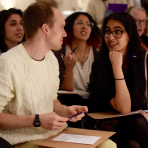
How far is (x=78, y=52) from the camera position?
2873 mm

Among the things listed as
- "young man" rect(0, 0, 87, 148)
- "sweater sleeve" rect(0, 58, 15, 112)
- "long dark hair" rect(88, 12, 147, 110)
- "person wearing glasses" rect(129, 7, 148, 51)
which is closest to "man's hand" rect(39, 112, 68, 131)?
"young man" rect(0, 0, 87, 148)

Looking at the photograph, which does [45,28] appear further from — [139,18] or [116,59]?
[139,18]

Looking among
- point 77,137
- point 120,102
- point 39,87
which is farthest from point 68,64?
point 77,137

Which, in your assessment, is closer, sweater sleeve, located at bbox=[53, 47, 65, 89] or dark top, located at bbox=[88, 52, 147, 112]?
dark top, located at bbox=[88, 52, 147, 112]

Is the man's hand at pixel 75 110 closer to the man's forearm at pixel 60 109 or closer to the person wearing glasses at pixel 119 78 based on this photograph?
the man's forearm at pixel 60 109

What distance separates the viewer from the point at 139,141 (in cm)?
180

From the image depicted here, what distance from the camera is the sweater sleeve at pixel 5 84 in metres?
1.33

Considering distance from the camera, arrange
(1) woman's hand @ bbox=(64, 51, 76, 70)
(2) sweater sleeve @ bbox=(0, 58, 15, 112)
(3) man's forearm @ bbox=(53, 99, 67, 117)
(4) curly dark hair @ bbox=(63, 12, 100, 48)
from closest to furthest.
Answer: (2) sweater sleeve @ bbox=(0, 58, 15, 112), (3) man's forearm @ bbox=(53, 99, 67, 117), (1) woman's hand @ bbox=(64, 51, 76, 70), (4) curly dark hair @ bbox=(63, 12, 100, 48)

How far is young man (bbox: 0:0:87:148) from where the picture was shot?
1.36 metres

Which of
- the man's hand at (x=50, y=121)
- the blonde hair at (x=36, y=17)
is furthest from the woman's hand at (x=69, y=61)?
the man's hand at (x=50, y=121)

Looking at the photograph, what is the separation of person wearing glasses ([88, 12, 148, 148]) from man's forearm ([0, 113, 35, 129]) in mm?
783

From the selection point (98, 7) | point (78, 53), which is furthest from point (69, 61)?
point (98, 7)

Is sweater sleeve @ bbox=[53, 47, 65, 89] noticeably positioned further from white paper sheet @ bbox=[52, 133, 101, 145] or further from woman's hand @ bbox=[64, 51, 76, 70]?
white paper sheet @ bbox=[52, 133, 101, 145]

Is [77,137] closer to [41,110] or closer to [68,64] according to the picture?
[41,110]
